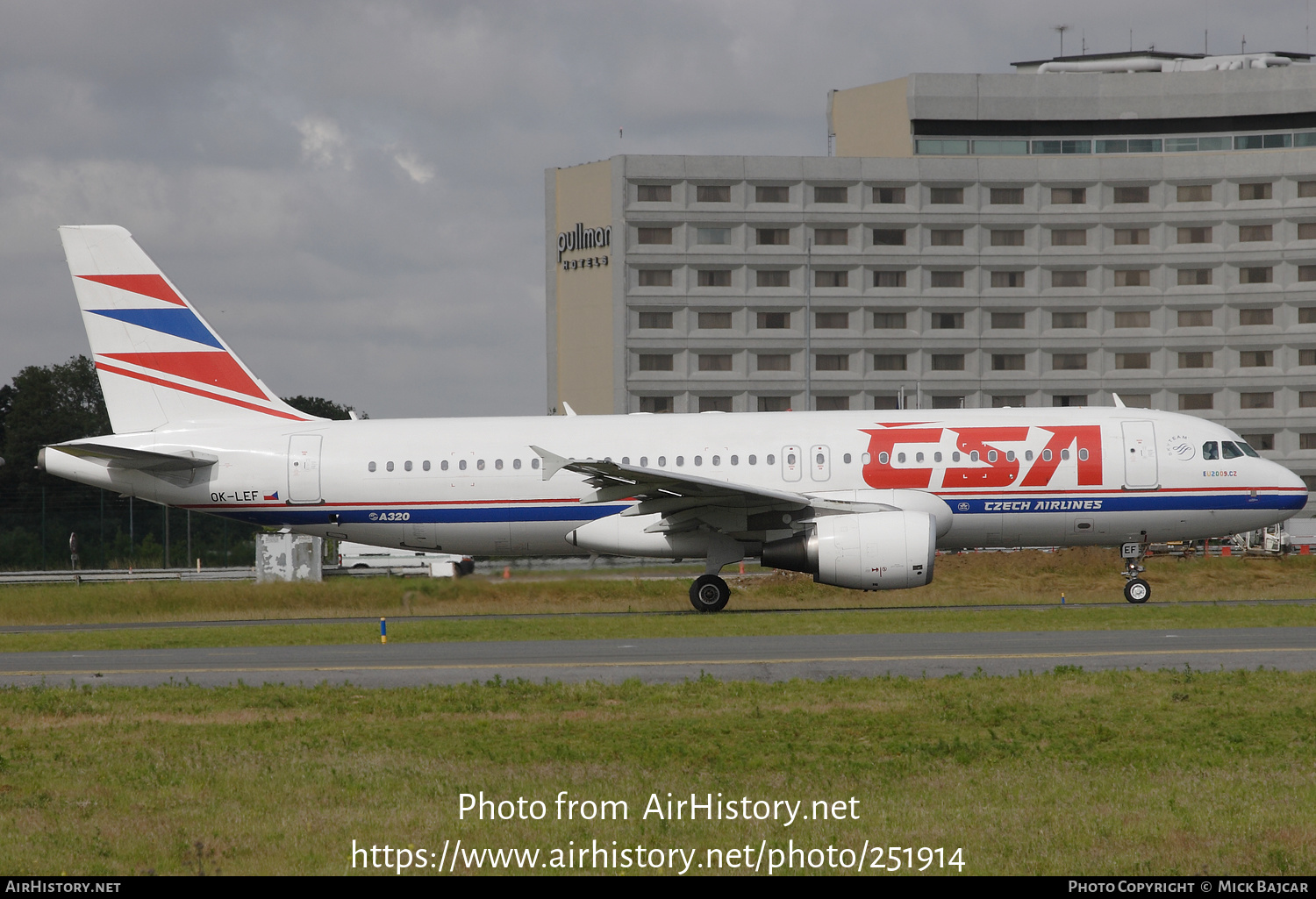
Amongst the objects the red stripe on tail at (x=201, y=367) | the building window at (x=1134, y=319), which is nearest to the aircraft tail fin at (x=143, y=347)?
the red stripe on tail at (x=201, y=367)

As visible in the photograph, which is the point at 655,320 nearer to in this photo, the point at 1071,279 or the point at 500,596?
the point at 1071,279

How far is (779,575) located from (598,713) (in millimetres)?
23473

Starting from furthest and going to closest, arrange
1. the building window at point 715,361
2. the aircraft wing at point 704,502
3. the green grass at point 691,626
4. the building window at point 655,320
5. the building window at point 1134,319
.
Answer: the building window at point 1134,319 → the building window at point 655,320 → the building window at point 715,361 → the aircraft wing at point 704,502 → the green grass at point 691,626

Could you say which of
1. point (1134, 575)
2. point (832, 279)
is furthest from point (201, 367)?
point (832, 279)

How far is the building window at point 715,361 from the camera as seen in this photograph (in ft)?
291

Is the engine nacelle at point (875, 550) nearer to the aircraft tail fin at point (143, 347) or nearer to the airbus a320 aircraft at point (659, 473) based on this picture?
the airbus a320 aircraft at point (659, 473)

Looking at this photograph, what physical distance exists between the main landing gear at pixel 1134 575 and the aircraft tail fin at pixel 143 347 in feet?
55.2

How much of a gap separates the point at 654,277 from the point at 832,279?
12111 mm

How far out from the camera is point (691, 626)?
22031 millimetres

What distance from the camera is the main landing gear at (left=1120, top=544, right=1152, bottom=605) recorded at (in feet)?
84.1

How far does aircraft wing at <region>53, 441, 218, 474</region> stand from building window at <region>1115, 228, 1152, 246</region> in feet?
255

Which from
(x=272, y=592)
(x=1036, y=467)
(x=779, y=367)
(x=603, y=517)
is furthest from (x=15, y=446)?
(x=1036, y=467)

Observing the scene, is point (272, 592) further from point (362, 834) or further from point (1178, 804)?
point (1178, 804)

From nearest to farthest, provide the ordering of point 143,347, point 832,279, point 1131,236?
point 143,347 < point 832,279 < point 1131,236
